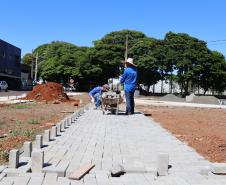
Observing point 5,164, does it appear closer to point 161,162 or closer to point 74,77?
point 161,162

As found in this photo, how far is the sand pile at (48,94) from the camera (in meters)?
34.4

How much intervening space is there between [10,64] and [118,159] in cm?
7633

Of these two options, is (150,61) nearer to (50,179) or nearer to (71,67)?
(71,67)

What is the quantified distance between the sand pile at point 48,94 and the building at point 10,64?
137 feet

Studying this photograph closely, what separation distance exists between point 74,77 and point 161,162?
2936 inches

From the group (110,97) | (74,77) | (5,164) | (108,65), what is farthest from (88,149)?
(74,77)

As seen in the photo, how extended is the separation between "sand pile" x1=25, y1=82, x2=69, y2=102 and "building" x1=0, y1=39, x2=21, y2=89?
41.6m

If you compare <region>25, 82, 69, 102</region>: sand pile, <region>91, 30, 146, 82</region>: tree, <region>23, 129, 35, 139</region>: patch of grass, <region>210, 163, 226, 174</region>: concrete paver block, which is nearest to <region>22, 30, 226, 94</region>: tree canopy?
<region>91, 30, 146, 82</region>: tree

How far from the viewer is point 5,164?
289 inches

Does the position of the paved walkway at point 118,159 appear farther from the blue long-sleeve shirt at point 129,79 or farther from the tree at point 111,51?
the tree at point 111,51

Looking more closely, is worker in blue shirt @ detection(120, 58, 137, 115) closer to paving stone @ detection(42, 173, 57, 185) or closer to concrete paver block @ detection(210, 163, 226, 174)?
concrete paver block @ detection(210, 163, 226, 174)

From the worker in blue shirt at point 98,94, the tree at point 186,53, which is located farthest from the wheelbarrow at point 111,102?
the tree at point 186,53

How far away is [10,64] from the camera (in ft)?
270

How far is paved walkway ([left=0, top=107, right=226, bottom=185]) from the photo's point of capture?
6.40 m
